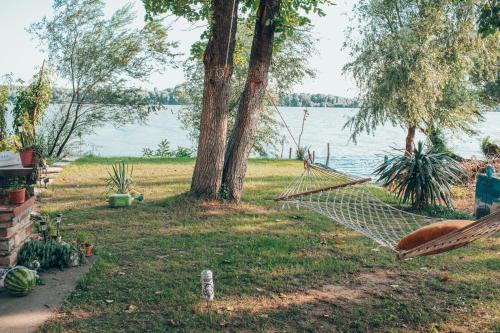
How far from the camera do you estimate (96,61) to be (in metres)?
14.0

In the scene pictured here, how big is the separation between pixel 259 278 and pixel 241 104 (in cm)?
327

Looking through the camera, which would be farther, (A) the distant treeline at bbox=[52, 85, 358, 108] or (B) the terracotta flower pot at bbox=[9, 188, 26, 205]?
(A) the distant treeline at bbox=[52, 85, 358, 108]

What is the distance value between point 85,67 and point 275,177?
722 cm

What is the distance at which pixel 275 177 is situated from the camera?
32.7ft

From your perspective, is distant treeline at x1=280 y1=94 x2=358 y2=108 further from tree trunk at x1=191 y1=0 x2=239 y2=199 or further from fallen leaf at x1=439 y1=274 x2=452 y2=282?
fallen leaf at x1=439 y1=274 x2=452 y2=282

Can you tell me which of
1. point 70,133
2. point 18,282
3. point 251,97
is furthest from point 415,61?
point 18,282

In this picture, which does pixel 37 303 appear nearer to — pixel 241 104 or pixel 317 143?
pixel 241 104

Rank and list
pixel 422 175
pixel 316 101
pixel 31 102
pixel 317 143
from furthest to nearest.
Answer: pixel 317 143 → pixel 316 101 → pixel 31 102 → pixel 422 175

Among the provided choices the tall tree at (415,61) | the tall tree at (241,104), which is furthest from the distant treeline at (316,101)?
the tall tree at (241,104)

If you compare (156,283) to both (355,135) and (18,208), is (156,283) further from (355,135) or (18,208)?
(355,135)

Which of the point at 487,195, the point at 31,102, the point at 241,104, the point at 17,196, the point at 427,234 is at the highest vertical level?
the point at 31,102

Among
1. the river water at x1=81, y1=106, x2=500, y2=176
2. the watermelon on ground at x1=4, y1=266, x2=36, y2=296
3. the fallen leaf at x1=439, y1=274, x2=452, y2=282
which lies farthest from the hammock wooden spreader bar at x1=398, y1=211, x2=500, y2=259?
the river water at x1=81, y1=106, x2=500, y2=176

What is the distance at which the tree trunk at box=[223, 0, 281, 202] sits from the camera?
6.48 metres

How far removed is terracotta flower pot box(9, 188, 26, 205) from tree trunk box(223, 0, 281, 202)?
3241mm
